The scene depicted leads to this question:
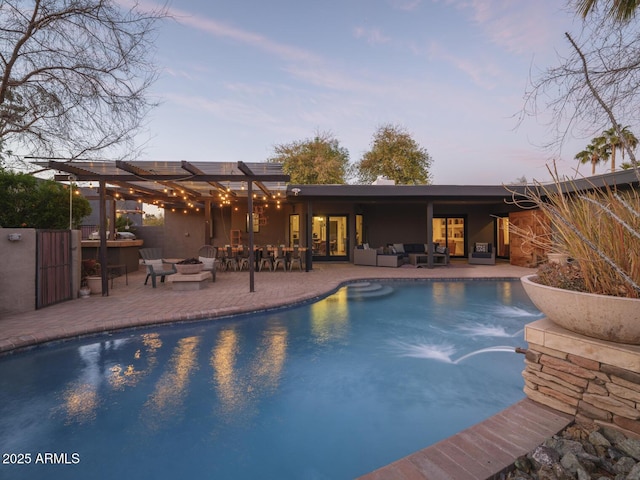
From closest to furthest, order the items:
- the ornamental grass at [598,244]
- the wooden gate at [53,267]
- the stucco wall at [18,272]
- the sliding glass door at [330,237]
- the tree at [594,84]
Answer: the ornamental grass at [598,244] → the tree at [594,84] → the stucco wall at [18,272] → the wooden gate at [53,267] → the sliding glass door at [330,237]

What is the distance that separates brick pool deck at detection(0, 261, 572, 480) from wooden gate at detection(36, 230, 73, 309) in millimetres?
248

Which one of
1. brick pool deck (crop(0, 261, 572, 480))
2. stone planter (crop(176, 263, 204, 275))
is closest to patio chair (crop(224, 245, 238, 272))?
brick pool deck (crop(0, 261, 572, 480))

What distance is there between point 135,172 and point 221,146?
8.91 metres

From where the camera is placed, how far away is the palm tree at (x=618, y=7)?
3344 millimetres

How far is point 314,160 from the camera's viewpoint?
82.4 ft

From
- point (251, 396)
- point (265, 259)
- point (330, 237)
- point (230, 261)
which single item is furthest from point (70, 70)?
point (330, 237)

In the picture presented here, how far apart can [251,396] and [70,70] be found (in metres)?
6.32

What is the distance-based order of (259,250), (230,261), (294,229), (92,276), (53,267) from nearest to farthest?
(53,267) < (92,276) < (230,261) < (259,250) < (294,229)

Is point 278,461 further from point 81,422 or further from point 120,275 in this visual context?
point 120,275

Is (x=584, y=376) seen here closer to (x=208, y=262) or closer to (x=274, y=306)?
(x=274, y=306)

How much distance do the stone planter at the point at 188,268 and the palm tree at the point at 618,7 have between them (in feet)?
27.2

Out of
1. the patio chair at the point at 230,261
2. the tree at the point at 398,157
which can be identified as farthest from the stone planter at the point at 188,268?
the tree at the point at 398,157

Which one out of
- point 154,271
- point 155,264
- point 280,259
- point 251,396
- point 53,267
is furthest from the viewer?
point 280,259

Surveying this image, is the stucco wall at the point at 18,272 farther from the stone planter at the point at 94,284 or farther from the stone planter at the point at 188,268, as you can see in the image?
the stone planter at the point at 188,268
